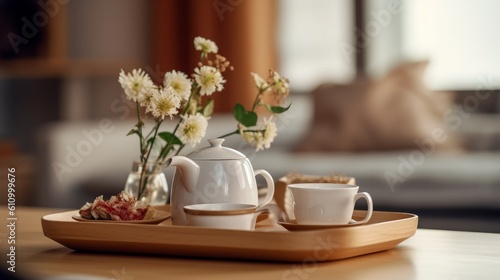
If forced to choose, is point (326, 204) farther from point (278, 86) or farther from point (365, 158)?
point (365, 158)

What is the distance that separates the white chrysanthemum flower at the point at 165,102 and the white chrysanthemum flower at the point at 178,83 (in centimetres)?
2

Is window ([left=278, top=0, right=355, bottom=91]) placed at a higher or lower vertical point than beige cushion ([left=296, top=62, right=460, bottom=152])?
higher

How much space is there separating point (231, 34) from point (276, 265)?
360cm

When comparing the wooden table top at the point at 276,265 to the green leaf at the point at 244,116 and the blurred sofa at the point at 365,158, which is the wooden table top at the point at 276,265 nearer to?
the green leaf at the point at 244,116

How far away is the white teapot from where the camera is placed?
1.34 metres

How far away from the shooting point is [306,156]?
3.31 metres

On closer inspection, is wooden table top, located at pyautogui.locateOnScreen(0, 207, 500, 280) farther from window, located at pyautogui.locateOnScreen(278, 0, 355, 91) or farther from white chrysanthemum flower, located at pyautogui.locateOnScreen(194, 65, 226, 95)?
window, located at pyautogui.locateOnScreen(278, 0, 355, 91)

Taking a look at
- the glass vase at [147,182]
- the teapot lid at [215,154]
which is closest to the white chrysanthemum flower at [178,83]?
the teapot lid at [215,154]

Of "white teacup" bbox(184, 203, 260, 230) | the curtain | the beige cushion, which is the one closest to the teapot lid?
"white teacup" bbox(184, 203, 260, 230)

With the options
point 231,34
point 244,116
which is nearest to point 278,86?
point 244,116

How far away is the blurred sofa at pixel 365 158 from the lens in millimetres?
2723

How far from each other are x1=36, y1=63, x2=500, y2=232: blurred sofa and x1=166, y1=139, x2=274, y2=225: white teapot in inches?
58.1

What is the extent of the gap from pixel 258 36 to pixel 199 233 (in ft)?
11.5

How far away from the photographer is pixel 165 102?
140cm
